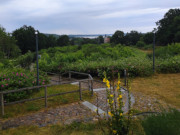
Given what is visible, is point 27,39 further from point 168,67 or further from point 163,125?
point 163,125

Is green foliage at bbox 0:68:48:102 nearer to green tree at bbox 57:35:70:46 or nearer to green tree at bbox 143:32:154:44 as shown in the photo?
green tree at bbox 57:35:70:46

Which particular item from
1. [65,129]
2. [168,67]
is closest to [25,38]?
[168,67]

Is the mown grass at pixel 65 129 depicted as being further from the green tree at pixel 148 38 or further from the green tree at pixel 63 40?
the green tree at pixel 148 38

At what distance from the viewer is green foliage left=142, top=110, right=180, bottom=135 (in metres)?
2.54

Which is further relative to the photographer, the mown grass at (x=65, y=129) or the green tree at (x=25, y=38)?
the green tree at (x=25, y=38)

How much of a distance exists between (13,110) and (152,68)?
Result: 9166mm

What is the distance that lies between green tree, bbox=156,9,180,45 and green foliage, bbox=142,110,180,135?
145 feet

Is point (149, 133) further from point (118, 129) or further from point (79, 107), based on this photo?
point (79, 107)

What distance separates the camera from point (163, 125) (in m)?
2.64

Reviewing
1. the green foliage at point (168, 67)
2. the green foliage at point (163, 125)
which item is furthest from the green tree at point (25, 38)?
the green foliage at point (163, 125)

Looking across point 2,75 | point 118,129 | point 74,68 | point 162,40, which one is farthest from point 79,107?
point 162,40

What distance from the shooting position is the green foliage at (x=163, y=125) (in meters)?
2.54

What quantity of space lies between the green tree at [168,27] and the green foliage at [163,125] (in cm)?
4421

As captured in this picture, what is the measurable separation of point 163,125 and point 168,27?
49.4m
